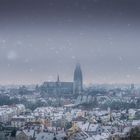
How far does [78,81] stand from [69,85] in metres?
0.22

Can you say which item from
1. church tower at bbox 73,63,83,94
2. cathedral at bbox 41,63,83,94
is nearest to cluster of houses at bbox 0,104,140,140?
cathedral at bbox 41,63,83,94

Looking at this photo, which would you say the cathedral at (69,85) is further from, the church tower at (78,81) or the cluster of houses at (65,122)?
the cluster of houses at (65,122)

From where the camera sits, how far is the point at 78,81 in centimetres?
635

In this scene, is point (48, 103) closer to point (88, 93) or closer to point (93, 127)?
point (88, 93)

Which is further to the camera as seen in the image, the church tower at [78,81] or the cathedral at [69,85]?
the cathedral at [69,85]

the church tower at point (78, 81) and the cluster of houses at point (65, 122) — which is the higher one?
the church tower at point (78, 81)

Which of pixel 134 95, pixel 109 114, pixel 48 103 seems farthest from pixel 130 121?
pixel 48 103

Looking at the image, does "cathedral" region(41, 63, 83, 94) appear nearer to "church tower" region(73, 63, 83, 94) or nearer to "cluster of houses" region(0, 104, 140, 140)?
"church tower" region(73, 63, 83, 94)

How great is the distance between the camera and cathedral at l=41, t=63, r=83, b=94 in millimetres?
5991

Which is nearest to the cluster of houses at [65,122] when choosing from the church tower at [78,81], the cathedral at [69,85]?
the cathedral at [69,85]

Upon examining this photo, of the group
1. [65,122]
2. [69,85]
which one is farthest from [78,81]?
[65,122]

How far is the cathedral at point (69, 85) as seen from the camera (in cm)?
599

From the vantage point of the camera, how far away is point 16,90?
6.14 m

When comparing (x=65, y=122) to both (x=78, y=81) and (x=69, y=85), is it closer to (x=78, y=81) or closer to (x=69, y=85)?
(x=69, y=85)
